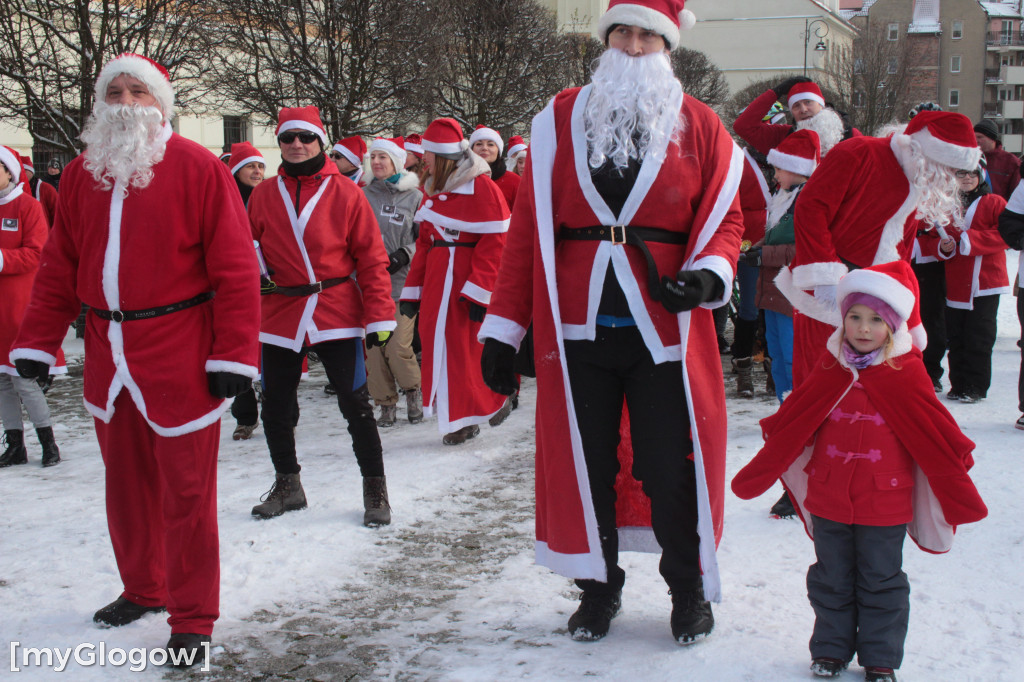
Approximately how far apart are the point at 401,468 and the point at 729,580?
256 cm

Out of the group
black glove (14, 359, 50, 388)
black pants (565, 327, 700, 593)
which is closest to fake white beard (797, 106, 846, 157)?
black pants (565, 327, 700, 593)

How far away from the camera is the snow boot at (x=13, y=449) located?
6.24 meters

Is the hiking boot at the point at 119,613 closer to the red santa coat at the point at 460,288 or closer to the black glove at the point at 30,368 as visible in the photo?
the black glove at the point at 30,368

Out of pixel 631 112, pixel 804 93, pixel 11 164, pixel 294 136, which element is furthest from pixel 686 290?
pixel 11 164

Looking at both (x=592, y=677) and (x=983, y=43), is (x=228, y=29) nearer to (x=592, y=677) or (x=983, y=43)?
(x=592, y=677)

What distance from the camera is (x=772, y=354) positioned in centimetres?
643

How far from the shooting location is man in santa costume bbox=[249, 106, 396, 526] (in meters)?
4.94

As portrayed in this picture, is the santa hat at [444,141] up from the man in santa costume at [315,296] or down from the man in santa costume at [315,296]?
up

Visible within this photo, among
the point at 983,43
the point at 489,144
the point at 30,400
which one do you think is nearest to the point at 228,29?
the point at 489,144

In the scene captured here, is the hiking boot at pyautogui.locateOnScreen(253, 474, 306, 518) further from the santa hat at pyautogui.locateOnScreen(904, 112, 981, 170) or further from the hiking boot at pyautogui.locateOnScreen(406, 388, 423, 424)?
the santa hat at pyautogui.locateOnScreen(904, 112, 981, 170)

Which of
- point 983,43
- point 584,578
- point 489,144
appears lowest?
point 584,578

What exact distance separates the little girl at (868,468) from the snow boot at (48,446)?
15.7ft

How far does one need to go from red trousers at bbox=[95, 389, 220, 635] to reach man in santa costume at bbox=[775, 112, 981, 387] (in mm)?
2551

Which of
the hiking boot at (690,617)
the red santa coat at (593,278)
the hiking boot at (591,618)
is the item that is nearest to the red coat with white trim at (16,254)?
the red santa coat at (593,278)
